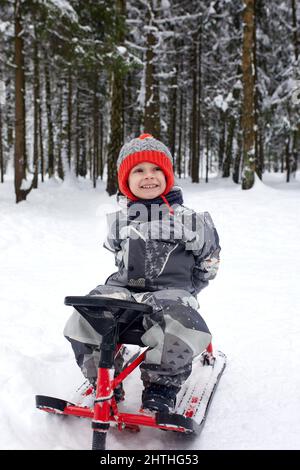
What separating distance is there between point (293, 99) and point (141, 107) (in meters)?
5.87

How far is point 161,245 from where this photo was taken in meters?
2.83

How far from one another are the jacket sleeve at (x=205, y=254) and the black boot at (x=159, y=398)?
84 cm

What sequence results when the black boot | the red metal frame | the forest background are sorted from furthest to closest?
the forest background, the black boot, the red metal frame

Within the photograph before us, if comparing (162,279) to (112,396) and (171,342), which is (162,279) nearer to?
(171,342)

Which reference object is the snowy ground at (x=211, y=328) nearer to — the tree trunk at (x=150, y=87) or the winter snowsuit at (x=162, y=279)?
the winter snowsuit at (x=162, y=279)

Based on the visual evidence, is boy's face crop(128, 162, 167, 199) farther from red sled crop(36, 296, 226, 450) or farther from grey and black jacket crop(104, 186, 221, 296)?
red sled crop(36, 296, 226, 450)

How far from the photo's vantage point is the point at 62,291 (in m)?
5.39

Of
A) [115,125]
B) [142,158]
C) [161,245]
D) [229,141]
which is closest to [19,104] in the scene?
[115,125]

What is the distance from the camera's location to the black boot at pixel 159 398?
2344 mm

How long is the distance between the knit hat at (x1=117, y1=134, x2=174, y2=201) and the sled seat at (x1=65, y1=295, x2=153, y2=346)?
103cm

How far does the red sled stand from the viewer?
210 cm

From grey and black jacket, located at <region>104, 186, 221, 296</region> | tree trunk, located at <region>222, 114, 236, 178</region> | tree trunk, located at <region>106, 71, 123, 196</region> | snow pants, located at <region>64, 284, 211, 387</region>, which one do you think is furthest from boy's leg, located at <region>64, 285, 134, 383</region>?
tree trunk, located at <region>222, 114, 236, 178</region>

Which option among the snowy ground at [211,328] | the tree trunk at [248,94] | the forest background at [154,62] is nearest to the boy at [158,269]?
the snowy ground at [211,328]

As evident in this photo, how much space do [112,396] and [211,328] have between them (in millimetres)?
2266
